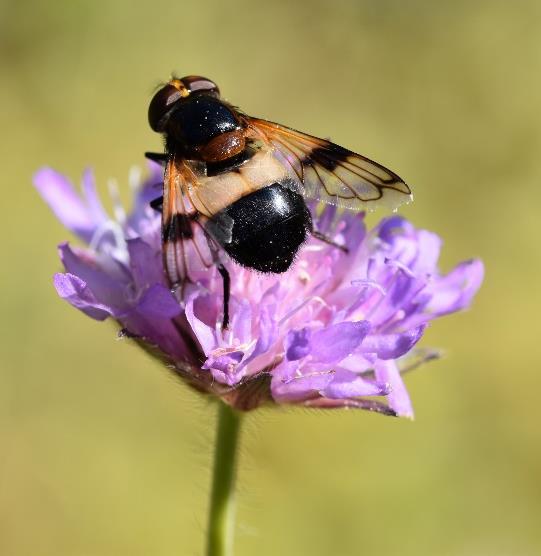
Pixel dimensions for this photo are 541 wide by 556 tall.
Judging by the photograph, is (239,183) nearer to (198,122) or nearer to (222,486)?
(198,122)

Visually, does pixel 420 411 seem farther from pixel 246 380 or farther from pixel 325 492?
pixel 246 380

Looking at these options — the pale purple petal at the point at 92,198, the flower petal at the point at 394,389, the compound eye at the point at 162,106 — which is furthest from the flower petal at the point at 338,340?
the pale purple petal at the point at 92,198

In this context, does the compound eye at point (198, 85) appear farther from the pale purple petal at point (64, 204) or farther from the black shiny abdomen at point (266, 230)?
the pale purple petal at point (64, 204)

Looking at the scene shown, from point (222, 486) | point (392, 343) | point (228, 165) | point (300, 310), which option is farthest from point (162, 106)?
point (222, 486)

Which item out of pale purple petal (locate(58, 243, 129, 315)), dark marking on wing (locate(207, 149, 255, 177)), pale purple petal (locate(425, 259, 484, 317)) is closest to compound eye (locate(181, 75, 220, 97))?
dark marking on wing (locate(207, 149, 255, 177))

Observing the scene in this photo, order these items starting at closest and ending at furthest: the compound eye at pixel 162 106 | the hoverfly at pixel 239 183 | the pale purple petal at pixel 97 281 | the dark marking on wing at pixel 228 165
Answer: the hoverfly at pixel 239 183 → the dark marking on wing at pixel 228 165 → the compound eye at pixel 162 106 → the pale purple petal at pixel 97 281
